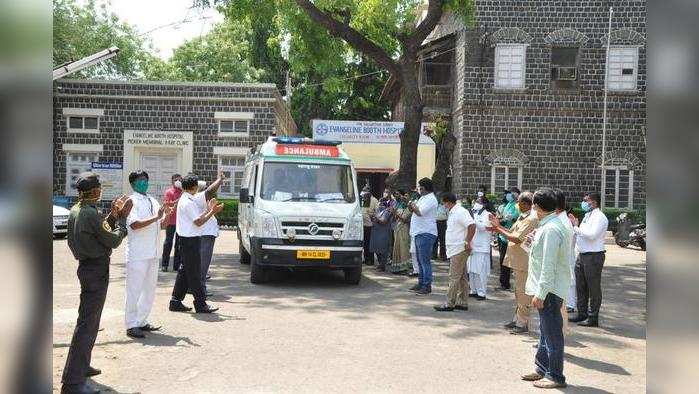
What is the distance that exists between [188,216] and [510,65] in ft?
61.5

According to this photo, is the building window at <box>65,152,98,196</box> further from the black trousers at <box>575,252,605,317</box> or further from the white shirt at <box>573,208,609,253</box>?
the white shirt at <box>573,208,609,253</box>

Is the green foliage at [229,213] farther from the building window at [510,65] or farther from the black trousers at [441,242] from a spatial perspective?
the black trousers at [441,242]

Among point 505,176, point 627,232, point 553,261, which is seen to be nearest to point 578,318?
point 553,261

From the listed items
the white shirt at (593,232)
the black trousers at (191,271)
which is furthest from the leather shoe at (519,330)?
the black trousers at (191,271)

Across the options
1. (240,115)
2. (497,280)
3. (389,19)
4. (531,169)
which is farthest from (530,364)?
(240,115)

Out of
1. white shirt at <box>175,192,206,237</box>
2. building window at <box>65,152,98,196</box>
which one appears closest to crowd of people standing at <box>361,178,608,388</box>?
white shirt at <box>175,192,206,237</box>

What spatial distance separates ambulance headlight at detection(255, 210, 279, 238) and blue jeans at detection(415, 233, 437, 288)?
7.70ft

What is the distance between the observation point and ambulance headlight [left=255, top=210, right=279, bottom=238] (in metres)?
10.7

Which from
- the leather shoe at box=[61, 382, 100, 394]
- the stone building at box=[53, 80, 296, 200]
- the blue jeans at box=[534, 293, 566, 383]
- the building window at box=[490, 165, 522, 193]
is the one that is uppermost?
the stone building at box=[53, 80, 296, 200]

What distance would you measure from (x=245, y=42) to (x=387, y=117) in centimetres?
1012

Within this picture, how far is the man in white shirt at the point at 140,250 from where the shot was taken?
23.3ft

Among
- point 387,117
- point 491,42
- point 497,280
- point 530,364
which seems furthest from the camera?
point 387,117

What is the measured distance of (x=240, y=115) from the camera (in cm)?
2609
